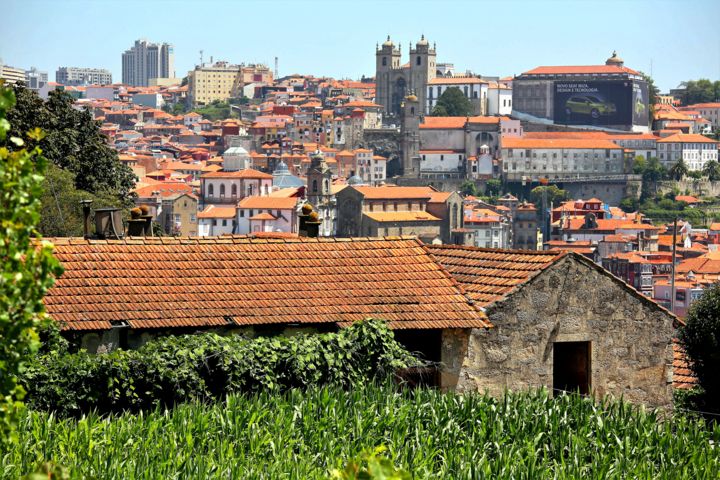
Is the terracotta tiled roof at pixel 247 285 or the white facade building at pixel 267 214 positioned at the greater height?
the terracotta tiled roof at pixel 247 285

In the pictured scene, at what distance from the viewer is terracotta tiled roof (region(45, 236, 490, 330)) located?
12297 mm

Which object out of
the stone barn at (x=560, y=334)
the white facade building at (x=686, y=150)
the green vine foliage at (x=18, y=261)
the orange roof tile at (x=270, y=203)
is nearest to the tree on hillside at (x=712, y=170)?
the white facade building at (x=686, y=150)

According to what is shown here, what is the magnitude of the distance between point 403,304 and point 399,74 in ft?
549

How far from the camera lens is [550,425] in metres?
11.1

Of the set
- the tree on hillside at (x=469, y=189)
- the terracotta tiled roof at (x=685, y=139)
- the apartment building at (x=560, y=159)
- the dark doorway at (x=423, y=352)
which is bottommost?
the dark doorway at (x=423, y=352)

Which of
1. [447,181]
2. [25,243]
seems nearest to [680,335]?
[25,243]

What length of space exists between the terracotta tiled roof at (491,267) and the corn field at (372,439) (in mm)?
1566

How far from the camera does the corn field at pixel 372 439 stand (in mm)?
9398

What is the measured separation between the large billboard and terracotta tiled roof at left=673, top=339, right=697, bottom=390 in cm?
13602

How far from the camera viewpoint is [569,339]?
13.3 metres

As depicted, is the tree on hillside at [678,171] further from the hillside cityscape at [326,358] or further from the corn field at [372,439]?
the corn field at [372,439]

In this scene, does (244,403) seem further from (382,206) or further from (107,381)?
(382,206)

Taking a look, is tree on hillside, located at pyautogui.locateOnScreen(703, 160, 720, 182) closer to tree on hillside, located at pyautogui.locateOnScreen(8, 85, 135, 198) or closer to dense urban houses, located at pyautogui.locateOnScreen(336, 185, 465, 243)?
Answer: dense urban houses, located at pyautogui.locateOnScreen(336, 185, 465, 243)

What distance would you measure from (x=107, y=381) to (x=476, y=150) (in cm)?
13825
